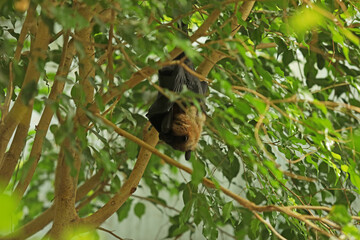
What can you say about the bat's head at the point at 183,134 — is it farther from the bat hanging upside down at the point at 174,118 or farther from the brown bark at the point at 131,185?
the brown bark at the point at 131,185

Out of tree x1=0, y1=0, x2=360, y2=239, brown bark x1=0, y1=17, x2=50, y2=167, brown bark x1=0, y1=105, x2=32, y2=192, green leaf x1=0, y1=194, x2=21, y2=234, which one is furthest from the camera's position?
brown bark x1=0, y1=105, x2=32, y2=192

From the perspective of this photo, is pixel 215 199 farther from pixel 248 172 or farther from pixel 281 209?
pixel 281 209

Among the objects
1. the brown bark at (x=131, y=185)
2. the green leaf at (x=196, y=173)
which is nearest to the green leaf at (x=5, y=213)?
the green leaf at (x=196, y=173)

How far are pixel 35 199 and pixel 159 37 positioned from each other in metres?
1.60

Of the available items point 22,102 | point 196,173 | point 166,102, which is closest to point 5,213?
point 196,173

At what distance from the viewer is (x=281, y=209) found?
949 mm

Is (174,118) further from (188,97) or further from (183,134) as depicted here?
(188,97)

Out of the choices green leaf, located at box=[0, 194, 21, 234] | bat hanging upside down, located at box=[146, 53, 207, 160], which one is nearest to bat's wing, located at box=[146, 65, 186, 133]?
bat hanging upside down, located at box=[146, 53, 207, 160]

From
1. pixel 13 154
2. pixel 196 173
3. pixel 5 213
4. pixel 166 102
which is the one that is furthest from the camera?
pixel 13 154

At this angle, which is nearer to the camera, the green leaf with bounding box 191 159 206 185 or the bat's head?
the green leaf with bounding box 191 159 206 185

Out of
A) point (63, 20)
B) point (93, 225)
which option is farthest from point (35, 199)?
point (63, 20)

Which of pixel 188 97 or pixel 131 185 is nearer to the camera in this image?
pixel 188 97

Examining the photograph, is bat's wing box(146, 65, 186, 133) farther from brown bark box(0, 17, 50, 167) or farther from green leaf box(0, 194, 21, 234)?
green leaf box(0, 194, 21, 234)

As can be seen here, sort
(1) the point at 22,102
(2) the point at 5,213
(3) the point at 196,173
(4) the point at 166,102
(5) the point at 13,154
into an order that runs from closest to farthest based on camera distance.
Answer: (2) the point at 5,213
(3) the point at 196,173
(1) the point at 22,102
(4) the point at 166,102
(5) the point at 13,154
